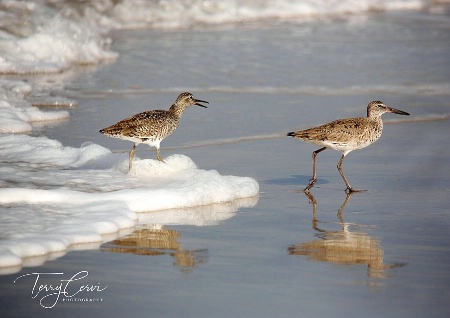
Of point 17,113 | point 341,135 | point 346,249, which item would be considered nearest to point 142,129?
point 341,135

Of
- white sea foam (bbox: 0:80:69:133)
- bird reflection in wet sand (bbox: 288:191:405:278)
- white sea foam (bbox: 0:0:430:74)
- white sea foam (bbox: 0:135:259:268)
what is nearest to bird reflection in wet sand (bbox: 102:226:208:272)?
white sea foam (bbox: 0:135:259:268)

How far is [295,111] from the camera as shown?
1420 centimetres

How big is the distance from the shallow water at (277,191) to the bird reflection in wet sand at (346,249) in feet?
0.05

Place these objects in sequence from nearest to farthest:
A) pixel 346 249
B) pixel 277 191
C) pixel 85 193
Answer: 1. pixel 346 249
2. pixel 85 193
3. pixel 277 191

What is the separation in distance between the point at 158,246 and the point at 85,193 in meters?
Answer: 1.54

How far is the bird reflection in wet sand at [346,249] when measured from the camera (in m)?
7.48

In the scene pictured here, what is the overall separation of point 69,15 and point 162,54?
5.99 meters

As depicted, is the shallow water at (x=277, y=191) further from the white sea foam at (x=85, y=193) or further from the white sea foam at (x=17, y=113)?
the white sea foam at (x=17, y=113)

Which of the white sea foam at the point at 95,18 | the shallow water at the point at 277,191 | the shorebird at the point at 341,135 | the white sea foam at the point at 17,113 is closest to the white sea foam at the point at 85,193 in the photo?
the shallow water at the point at 277,191

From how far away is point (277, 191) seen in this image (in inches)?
392

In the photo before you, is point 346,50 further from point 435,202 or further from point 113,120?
point 435,202

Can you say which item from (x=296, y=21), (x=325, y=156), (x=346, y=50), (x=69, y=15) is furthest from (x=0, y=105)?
(x=296, y=21)

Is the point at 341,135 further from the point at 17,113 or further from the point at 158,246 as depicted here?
the point at 17,113

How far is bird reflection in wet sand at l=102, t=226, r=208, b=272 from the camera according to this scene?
748 cm
